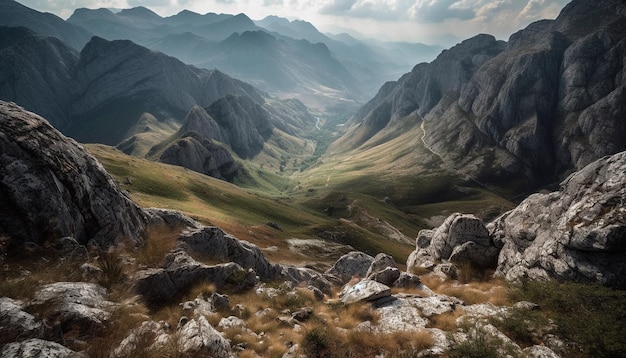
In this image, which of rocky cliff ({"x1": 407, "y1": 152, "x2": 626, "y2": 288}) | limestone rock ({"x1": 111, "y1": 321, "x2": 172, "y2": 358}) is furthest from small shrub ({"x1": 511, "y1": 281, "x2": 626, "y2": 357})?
limestone rock ({"x1": 111, "y1": 321, "x2": 172, "y2": 358})

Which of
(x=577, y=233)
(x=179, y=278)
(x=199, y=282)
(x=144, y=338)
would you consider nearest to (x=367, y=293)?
(x=199, y=282)

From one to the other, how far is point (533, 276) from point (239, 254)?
29292mm

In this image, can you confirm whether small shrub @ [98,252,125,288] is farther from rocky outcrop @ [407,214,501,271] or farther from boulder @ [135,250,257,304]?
rocky outcrop @ [407,214,501,271]

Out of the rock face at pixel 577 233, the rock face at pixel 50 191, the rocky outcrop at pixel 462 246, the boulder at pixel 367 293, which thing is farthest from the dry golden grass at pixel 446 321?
the rock face at pixel 50 191

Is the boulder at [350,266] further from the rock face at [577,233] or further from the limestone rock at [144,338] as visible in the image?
the limestone rock at [144,338]

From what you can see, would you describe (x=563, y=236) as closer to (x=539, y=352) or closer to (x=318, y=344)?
(x=539, y=352)

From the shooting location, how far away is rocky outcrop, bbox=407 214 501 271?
30219 mm

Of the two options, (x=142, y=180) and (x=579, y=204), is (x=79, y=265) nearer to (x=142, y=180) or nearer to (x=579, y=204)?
(x=579, y=204)

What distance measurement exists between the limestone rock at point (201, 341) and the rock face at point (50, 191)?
1101 centimetres

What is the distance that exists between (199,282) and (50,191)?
36.0 feet

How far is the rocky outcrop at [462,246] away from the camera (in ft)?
99.1

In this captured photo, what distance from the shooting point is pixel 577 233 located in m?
21.0

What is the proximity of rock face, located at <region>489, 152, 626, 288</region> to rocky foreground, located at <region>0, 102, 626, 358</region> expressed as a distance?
92 millimetres

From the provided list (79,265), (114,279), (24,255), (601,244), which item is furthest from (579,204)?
(24,255)
